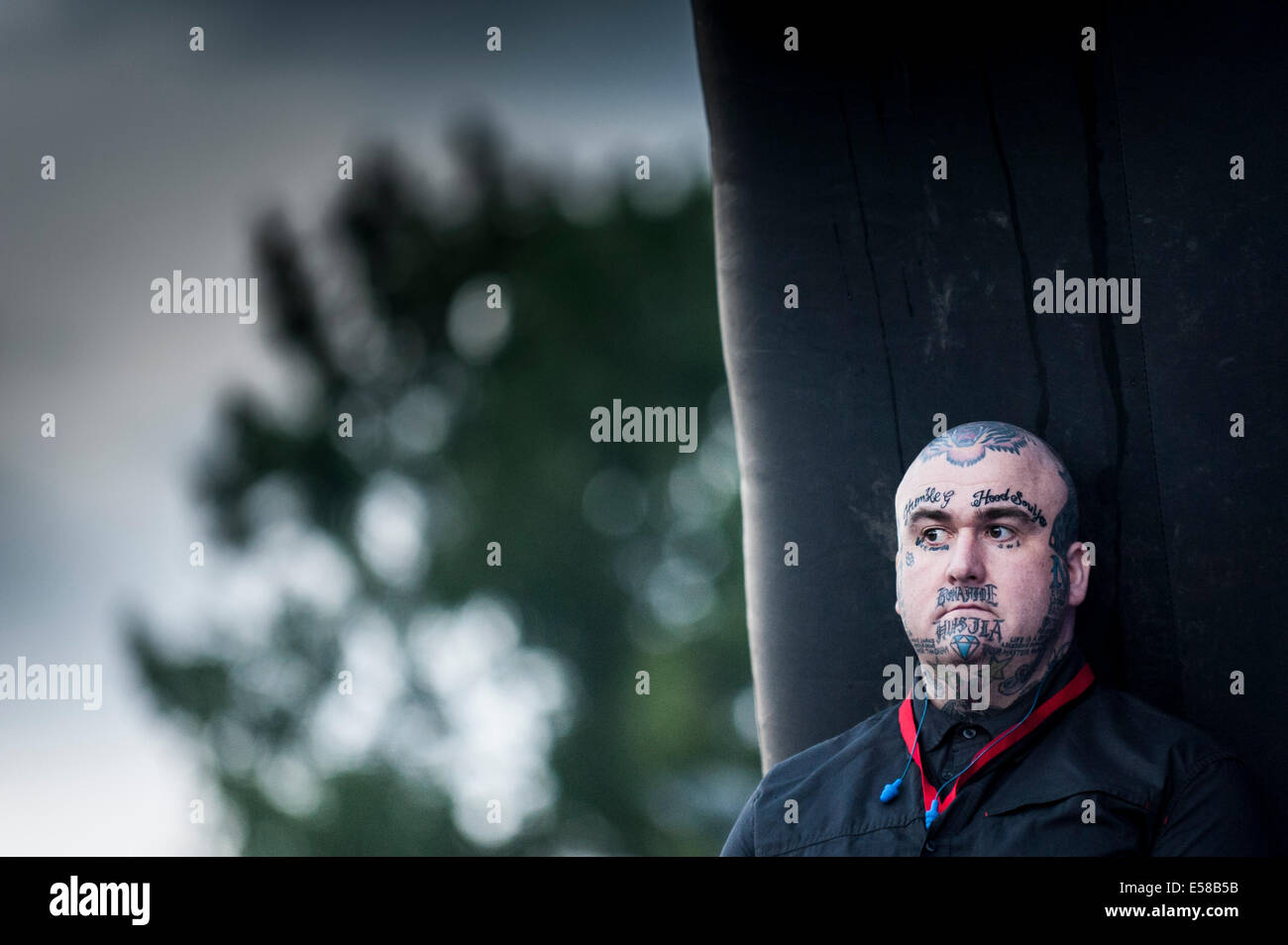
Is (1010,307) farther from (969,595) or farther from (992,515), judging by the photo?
(969,595)

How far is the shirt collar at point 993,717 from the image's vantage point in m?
2.54

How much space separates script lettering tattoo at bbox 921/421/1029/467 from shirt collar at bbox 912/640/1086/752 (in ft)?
1.27

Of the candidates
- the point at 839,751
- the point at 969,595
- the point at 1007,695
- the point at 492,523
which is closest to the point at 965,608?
the point at 969,595

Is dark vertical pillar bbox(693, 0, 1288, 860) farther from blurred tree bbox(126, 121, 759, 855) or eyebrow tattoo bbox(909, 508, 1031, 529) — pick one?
blurred tree bbox(126, 121, 759, 855)

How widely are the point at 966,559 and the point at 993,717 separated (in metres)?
0.29

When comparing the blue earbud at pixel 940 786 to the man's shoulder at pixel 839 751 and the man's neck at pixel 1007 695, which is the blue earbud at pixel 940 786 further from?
the man's shoulder at pixel 839 751

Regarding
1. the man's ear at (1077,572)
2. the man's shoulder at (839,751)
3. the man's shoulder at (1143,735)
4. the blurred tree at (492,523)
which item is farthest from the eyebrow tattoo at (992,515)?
the blurred tree at (492,523)

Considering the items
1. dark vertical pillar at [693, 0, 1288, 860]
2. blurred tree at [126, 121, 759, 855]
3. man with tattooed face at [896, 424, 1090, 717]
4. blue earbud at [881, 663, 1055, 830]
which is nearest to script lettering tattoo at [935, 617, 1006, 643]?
man with tattooed face at [896, 424, 1090, 717]

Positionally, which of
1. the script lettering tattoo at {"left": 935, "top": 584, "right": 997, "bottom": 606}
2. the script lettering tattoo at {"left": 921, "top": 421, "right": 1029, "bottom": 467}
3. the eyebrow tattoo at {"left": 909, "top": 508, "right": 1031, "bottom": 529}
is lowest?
the script lettering tattoo at {"left": 935, "top": 584, "right": 997, "bottom": 606}

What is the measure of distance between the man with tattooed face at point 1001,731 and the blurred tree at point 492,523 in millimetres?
6415

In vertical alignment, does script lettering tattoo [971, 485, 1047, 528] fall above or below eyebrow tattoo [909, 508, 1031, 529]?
above

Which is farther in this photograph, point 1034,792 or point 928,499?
point 928,499

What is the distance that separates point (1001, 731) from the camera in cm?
254

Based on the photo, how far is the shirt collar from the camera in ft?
8.35
